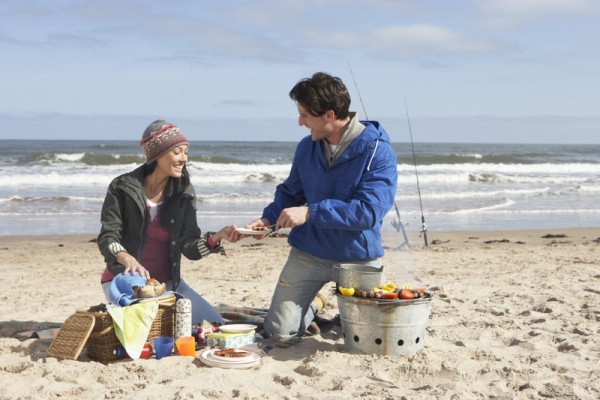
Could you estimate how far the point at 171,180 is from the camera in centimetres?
508

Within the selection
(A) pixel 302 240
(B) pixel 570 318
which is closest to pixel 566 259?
(B) pixel 570 318

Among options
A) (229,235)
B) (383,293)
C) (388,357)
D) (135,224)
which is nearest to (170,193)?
(135,224)

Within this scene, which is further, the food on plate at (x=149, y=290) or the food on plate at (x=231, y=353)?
the food on plate at (x=149, y=290)

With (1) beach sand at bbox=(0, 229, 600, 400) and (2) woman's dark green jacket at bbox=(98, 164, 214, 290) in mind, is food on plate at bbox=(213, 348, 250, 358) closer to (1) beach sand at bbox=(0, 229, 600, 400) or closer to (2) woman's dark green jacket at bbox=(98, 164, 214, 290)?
(1) beach sand at bbox=(0, 229, 600, 400)

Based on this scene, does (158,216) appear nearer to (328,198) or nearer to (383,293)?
(328,198)

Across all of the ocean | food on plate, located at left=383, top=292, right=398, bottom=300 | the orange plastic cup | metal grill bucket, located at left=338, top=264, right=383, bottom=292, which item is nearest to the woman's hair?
the orange plastic cup

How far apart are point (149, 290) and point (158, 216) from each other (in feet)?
1.99

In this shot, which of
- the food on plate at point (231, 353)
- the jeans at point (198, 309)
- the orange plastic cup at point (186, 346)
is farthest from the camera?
the jeans at point (198, 309)

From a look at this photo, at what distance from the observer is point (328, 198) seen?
4.84m

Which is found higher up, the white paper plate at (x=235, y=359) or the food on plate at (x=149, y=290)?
the food on plate at (x=149, y=290)

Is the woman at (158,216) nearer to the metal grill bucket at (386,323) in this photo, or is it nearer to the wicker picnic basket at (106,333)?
the wicker picnic basket at (106,333)

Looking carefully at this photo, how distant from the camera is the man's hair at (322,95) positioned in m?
4.63

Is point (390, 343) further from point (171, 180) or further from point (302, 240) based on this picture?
point (171, 180)

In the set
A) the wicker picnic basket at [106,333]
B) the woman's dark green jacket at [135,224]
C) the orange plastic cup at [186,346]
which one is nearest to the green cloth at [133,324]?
the wicker picnic basket at [106,333]
